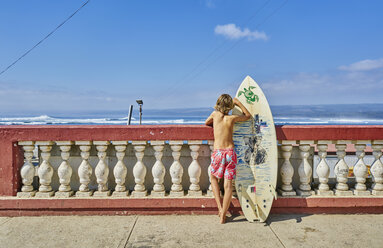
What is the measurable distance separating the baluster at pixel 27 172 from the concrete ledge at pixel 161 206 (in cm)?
11

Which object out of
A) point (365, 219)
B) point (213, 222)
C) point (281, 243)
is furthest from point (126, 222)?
point (365, 219)

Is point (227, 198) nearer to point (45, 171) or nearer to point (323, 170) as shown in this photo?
point (323, 170)

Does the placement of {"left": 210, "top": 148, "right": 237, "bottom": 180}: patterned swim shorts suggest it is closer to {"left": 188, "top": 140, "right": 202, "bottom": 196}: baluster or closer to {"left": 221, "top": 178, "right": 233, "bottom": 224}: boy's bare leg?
{"left": 221, "top": 178, "right": 233, "bottom": 224}: boy's bare leg

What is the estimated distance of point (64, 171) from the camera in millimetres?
3709

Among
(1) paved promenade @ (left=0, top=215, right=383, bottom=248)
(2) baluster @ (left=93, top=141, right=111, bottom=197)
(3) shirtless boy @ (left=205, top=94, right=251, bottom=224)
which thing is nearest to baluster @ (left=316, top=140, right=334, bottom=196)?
(1) paved promenade @ (left=0, top=215, right=383, bottom=248)

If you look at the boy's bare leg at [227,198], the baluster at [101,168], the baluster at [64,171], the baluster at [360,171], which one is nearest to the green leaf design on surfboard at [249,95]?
the boy's bare leg at [227,198]

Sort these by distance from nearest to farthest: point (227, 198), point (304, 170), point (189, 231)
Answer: point (189, 231) < point (227, 198) < point (304, 170)

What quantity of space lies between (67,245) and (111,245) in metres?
0.44

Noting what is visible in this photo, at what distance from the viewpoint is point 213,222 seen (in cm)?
351

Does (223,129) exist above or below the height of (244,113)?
below

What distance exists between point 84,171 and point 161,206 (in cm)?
107

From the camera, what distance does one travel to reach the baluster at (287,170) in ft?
12.5

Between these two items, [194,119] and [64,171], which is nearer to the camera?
[64,171]

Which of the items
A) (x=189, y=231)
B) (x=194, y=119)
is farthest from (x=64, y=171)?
(x=194, y=119)
